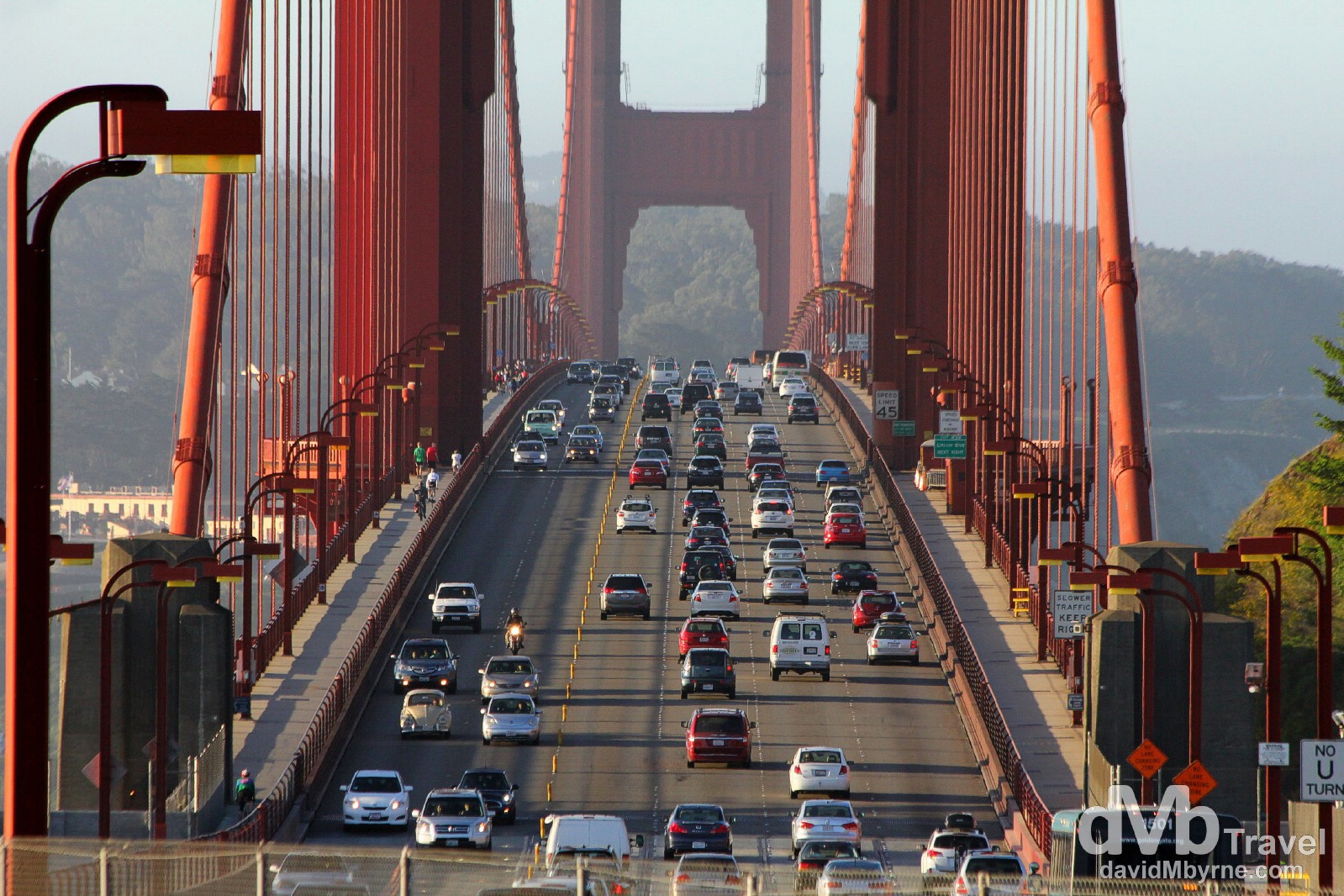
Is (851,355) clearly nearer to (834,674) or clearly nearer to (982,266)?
(982,266)

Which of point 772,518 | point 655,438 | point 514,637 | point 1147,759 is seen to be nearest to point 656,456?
point 655,438

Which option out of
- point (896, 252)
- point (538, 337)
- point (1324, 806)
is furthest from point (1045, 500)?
point (538, 337)

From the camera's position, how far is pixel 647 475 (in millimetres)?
89375

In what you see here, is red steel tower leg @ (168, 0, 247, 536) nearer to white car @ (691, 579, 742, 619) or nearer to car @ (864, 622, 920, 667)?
white car @ (691, 579, 742, 619)

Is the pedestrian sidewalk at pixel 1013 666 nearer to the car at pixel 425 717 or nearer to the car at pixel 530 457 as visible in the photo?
the car at pixel 425 717

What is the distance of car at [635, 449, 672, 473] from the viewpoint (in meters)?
91.1

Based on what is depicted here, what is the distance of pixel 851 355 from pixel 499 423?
5595 centimetres

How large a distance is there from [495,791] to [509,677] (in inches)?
444

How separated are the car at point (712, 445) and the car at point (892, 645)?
39153mm

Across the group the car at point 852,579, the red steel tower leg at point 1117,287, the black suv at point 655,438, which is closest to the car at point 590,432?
the black suv at point 655,438

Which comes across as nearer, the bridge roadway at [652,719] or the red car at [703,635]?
the bridge roadway at [652,719]

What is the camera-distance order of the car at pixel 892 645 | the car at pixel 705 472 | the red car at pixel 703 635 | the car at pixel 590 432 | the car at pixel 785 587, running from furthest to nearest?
the car at pixel 590 432 → the car at pixel 705 472 → the car at pixel 785 587 → the red car at pixel 703 635 → the car at pixel 892 645

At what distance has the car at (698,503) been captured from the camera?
266 feet

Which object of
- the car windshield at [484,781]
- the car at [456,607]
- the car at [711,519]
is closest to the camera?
the car windshield at [484,781]
